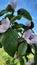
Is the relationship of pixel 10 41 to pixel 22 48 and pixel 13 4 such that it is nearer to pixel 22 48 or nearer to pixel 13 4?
pixel 22 48

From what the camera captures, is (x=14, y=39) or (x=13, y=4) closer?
(x=14, y=39)

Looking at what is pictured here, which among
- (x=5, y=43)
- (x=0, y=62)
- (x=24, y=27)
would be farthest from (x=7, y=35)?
(x=0, y=62)

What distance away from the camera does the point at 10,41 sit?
862 mm

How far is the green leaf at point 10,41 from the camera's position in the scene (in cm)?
85

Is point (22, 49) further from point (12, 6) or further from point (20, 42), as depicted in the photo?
point (12, 6)

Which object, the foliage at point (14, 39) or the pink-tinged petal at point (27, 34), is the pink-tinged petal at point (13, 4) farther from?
the pink-tinged petal at point (27, 34)

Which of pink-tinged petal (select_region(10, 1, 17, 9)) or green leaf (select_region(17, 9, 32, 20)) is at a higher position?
pink-tinged petal (select_region(10, 1, 17, 9))

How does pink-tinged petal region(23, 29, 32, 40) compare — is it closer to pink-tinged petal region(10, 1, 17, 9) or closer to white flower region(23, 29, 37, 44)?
white flower region(23, 29, 37, 44)

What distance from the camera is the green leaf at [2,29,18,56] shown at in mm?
849

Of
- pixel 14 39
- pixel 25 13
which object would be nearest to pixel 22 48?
pixel 14 39

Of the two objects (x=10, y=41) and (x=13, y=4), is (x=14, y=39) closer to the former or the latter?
(x=10, y=41)

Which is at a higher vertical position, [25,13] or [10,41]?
[25,13]

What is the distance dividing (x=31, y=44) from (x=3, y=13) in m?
0.19

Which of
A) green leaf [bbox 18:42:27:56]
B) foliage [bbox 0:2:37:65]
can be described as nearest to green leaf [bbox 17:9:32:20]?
foliage [bbox 0:2:37:65]
